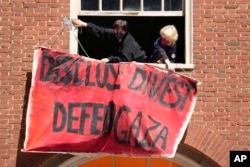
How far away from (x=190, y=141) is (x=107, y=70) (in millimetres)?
1610

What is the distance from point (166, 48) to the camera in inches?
328

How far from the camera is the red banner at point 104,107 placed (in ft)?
24.7

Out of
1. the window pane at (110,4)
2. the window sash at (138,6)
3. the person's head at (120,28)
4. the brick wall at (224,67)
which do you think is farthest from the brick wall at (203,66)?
the person's head at (120,28)

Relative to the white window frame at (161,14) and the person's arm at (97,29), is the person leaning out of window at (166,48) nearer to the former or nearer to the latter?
the white window frame at (161,14)

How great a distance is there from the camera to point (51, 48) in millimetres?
8492

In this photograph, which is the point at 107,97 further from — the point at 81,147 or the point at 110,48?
the point at 110,48

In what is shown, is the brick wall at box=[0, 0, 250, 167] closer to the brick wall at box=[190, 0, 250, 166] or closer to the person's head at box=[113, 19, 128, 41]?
the brick wall at box=[190, 0, 250, 166]

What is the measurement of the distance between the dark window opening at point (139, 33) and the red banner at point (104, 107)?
1092 mm

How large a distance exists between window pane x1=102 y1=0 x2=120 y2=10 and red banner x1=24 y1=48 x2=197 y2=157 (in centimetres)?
121

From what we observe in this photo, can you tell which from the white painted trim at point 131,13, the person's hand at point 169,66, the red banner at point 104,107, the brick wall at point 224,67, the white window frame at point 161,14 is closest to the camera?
the red banner at point 104,107

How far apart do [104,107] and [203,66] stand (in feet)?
5.81

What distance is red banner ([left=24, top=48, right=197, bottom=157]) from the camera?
752 centimetres

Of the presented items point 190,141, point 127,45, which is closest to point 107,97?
point 127,45

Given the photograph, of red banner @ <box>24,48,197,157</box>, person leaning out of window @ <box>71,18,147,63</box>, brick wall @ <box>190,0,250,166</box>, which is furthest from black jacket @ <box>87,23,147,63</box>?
brick wall @ <box>190,0,250,166</box>
